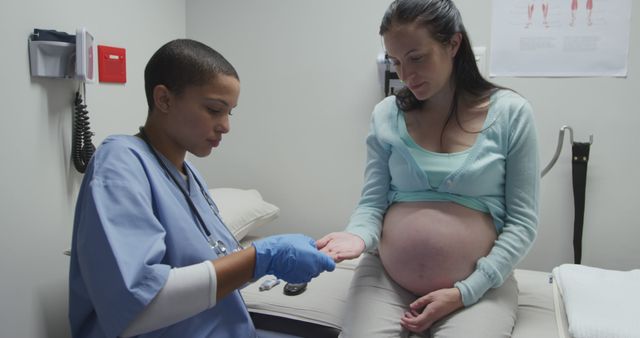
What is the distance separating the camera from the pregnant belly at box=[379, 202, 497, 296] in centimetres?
113

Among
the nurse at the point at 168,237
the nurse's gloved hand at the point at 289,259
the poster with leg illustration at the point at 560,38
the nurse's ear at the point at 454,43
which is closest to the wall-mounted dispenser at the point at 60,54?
Result: the nurse at the point at 168,237

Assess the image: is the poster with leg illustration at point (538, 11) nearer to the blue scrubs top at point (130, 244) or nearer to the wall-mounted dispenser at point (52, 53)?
the blue scrubs top at point (130, 244)

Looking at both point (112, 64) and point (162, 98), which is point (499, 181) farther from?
point (112, 64)

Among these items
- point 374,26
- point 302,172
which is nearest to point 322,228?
point 302,172

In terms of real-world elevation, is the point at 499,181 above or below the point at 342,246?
above

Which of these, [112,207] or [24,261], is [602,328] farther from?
[24,261]

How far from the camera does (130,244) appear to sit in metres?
0.78

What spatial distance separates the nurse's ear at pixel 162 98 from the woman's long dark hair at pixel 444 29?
0.56 metres

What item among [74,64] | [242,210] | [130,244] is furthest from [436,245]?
[74,64]

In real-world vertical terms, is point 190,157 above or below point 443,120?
below

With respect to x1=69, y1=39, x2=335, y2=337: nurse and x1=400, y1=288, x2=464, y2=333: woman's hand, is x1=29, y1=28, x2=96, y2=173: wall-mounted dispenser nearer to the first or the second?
x1=69, y1=39, x2=335, y2=337: nurse

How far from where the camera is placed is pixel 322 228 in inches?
80.6

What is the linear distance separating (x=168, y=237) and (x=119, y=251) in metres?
0.13

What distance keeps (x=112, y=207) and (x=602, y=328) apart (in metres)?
1.06
